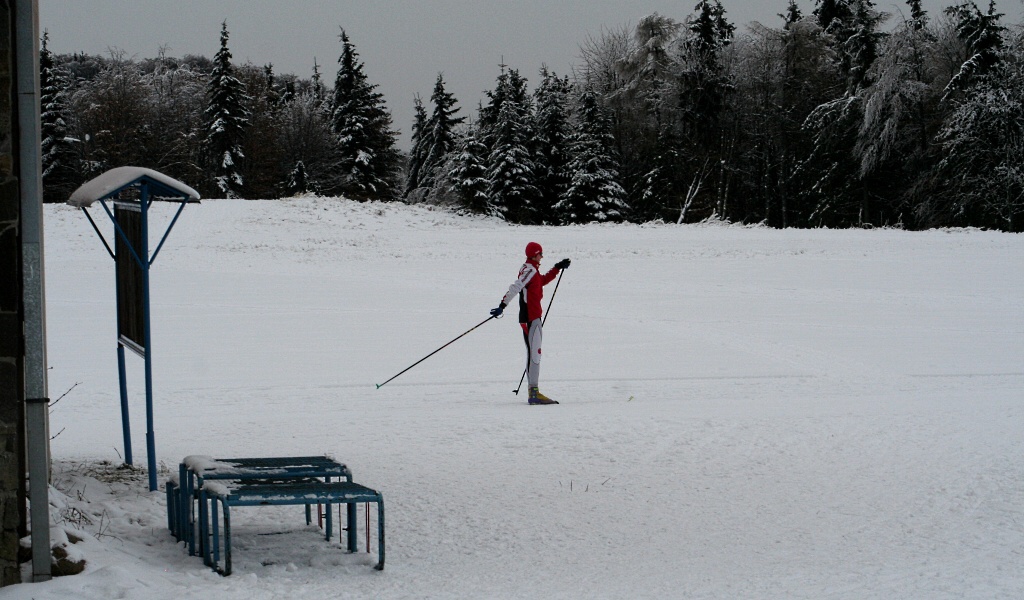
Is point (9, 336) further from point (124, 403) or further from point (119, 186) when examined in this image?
point (124, 403)

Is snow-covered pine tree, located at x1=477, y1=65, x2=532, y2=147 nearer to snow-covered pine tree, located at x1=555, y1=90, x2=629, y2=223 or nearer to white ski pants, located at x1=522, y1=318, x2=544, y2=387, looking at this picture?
snow-covered pine tree, located at x1=555, y1=90, x2=629, y2=223

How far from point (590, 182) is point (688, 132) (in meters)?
8.25

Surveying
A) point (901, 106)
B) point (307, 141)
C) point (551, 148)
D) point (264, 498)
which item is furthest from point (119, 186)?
point (307, 141)

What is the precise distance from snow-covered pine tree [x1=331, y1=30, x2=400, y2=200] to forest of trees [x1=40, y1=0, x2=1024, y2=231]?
130mm

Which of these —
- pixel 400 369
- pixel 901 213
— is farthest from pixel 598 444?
pixel 901 213

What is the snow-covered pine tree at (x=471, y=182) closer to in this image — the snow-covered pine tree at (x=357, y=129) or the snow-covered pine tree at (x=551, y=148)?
the snow-covered pine tree at (x=551, y=148)

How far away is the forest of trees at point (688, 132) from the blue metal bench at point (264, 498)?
128 feet

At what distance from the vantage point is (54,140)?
51781 millimetres

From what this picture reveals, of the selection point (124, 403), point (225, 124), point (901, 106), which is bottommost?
point (124, 403)

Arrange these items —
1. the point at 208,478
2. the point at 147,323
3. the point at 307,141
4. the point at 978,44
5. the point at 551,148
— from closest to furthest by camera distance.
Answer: the point at 208,478, the point at 147,323, the point at 978,44, the point at 551,148, the point at 307,141

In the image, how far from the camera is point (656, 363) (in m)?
13.6

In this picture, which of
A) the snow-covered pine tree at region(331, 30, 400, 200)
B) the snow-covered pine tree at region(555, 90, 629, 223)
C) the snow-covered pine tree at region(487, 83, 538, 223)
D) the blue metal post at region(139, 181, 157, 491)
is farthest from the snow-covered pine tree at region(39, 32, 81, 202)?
→ the blue metal post at region(139, 181, 157, 491)

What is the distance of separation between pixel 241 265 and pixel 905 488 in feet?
76.8

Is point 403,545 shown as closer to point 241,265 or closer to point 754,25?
point 241,265
